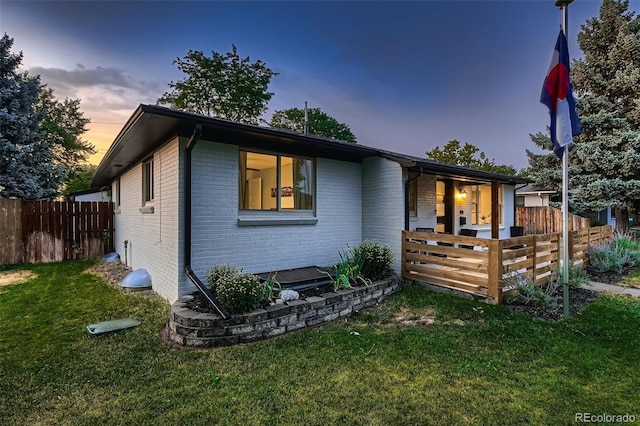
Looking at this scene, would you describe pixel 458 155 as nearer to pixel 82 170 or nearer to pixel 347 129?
pixel 347 129

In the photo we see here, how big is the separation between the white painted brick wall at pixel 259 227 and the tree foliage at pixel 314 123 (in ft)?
71.6

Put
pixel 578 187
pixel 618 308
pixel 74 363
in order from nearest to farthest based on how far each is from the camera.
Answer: pixel 74 363, pixel 618 308, pixel 578 187

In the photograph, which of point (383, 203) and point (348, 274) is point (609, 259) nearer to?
point (383, 203)

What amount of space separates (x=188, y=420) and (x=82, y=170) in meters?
23.3

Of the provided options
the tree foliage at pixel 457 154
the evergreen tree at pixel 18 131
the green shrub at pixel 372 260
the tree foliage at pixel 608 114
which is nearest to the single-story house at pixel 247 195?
the green shrub at pixel 372 260

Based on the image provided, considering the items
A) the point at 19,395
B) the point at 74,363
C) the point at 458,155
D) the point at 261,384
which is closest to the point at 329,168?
the point at 261,384

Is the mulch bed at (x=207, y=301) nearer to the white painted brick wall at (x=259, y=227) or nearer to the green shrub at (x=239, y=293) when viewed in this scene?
the green shrub at (x=239, y=293)

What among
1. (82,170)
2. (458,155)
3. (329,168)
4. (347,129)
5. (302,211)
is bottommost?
(302,211)

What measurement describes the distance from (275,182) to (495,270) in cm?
427

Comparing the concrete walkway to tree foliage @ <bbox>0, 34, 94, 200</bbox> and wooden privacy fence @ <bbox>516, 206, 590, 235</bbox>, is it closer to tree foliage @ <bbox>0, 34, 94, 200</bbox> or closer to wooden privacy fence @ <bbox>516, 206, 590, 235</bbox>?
wooden privacy fence @ <bbox>516, 206, 590, 235</bbox>

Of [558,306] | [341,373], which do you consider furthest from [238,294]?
[558,306]

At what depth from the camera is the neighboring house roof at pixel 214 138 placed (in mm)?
4312

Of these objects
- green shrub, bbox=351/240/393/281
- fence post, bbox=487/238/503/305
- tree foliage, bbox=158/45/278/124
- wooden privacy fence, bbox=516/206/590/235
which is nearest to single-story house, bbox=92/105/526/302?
green shrub, bbox=351/240/393/281

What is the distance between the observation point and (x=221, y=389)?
8.92 feet
